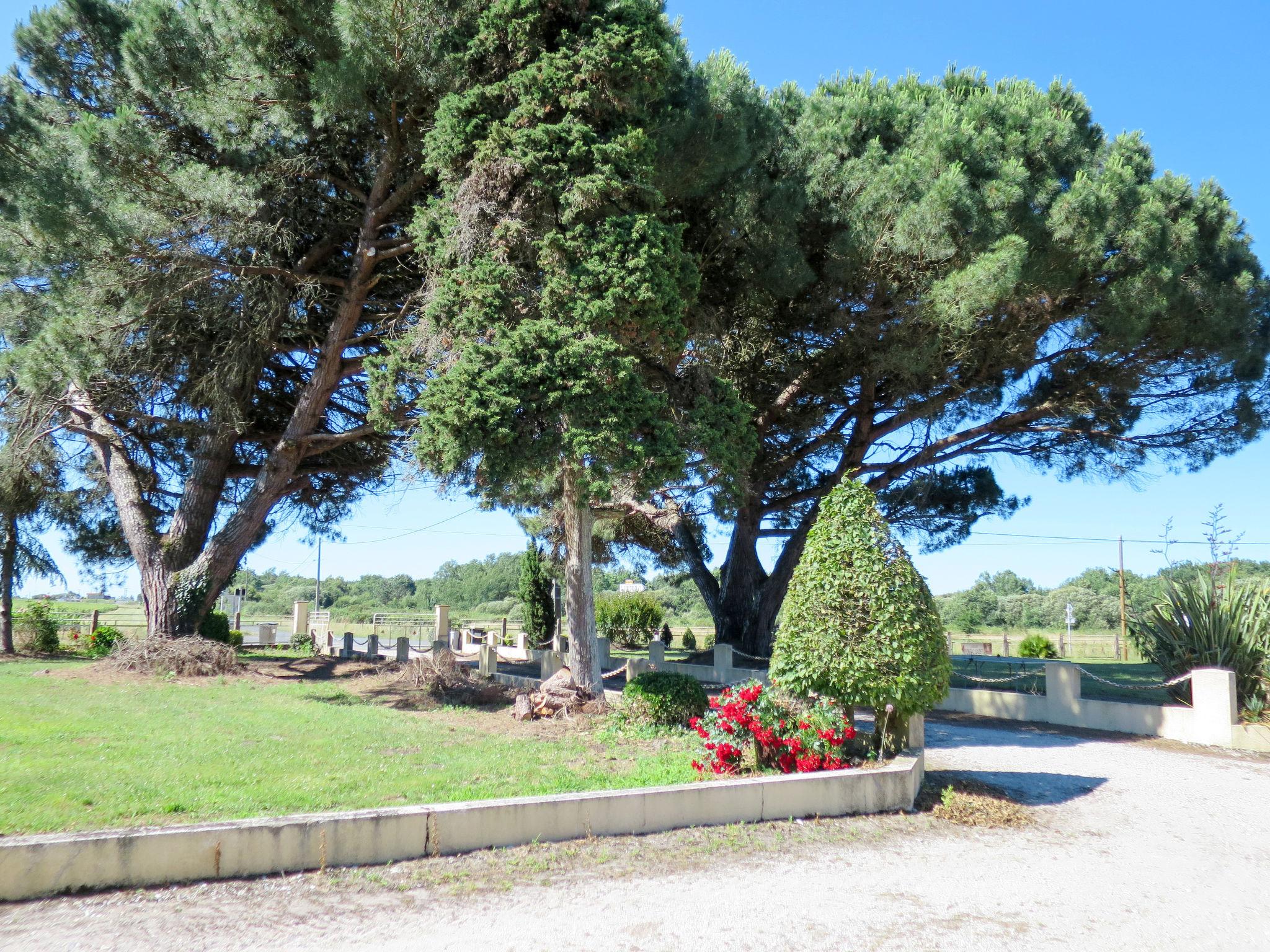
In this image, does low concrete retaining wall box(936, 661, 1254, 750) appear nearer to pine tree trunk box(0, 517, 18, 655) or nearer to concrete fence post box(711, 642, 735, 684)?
concrete fence post box(711, 642, 735, 684)

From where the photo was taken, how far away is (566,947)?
3967mm

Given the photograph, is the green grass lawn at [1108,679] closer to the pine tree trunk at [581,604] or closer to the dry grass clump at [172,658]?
the pine tree trunk at [581,604]

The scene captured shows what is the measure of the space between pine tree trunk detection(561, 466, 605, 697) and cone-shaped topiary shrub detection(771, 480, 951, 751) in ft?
15.2

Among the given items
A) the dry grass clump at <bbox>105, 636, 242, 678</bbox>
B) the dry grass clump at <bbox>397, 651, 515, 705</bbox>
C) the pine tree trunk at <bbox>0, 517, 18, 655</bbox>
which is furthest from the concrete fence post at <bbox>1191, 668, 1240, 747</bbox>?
the pine tree trunk at <bbox>0, 517, 18, 655</bbox>

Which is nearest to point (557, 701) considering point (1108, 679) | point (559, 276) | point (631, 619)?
point (559, 276)

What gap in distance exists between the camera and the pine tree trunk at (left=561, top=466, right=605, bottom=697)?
39.3ft

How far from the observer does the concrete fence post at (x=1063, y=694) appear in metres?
13.0

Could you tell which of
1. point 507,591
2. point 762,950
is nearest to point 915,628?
point 762,950

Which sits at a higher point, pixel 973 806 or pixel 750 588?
pixel 750 588

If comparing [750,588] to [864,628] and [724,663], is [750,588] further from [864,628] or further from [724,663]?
[864,628]

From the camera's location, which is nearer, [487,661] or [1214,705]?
[1214,705]

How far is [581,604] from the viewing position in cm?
1199

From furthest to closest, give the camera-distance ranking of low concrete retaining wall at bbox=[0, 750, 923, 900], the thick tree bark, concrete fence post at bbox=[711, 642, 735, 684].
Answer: the thick tree bark → concrete fence post at bbox=[711, 642, 735, 684] → low concrete retaining wall at bbox=[0, 750, 923, 900]

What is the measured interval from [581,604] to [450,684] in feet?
11.3
